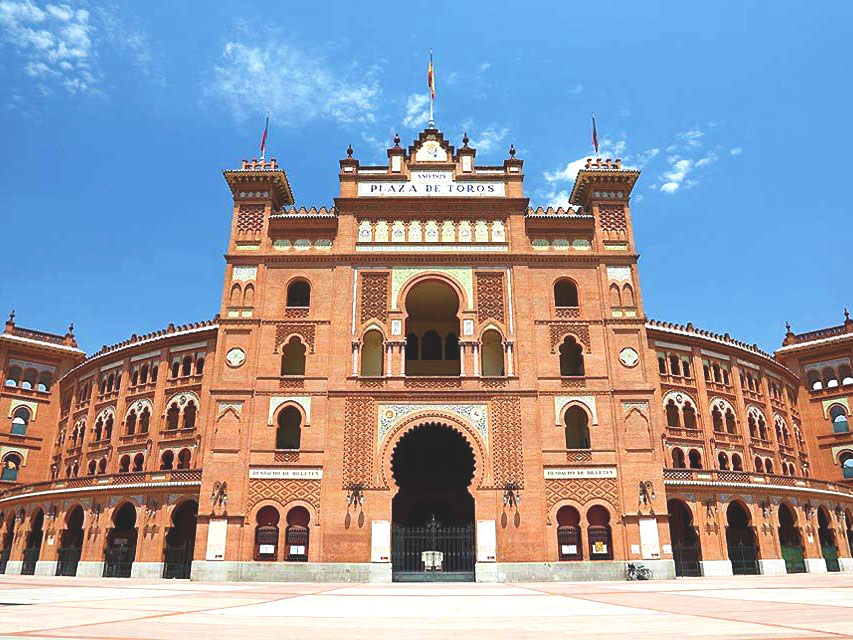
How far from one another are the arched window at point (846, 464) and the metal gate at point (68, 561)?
5199 cm

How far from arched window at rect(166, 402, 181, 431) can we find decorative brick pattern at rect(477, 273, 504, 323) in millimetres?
21292

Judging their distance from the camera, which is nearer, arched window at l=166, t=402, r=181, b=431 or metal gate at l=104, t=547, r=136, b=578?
metal gate at l=104, t=547, r=136, b=578

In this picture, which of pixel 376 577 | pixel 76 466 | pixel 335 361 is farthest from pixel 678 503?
pixel 76 466

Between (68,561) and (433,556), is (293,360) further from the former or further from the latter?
(68,561)

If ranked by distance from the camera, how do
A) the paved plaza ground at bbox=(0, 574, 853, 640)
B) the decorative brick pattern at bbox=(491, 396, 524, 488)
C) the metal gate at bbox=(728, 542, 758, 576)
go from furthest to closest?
the metal gate at bbox=(728, 542, 758, 576)
the decorative brick pattern at bbox=(491, 396, 524, 488)
the paved plaza ground at bbox=(0, 574, 853, 640)

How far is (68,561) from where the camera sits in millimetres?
35750

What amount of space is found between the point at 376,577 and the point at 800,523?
25033mm

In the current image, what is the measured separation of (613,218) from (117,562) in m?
32.2

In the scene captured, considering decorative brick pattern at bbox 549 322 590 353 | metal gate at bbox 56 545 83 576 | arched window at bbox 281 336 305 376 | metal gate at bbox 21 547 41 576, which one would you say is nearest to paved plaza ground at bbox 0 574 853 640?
decorative brick pattern at bbox 549 322 590 353

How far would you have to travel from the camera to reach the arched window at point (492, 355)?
3362 centimetres

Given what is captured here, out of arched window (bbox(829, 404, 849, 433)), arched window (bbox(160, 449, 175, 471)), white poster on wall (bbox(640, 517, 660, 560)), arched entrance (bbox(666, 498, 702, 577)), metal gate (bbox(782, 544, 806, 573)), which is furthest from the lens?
arched window (bbox(829, 404, 849, 433))

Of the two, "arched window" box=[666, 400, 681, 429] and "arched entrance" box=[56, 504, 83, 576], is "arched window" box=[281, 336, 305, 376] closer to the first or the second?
"arched entrance" box=[56, 504, 83, 576]

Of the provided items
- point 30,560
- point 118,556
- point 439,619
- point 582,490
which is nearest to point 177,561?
point 118,556

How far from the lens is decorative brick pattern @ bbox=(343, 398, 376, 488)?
29.6m
